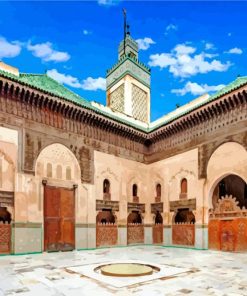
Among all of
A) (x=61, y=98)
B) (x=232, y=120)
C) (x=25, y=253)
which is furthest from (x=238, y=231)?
(x=61, y=98)

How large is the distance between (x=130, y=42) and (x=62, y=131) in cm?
1102

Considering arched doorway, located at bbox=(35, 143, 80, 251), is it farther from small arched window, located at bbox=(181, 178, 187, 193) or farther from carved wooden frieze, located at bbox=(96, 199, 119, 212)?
small arched window, located at bbox=(181, 178, 187, 193)

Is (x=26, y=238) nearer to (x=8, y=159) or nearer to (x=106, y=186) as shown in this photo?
(x=8, y=159)

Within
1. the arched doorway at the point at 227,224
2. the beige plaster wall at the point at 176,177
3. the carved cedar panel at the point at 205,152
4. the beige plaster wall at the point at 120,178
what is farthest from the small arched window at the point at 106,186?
the arched doorway at the point at 227,224

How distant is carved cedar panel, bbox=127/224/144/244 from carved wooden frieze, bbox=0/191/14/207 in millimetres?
5677

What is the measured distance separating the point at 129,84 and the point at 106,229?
367 inches

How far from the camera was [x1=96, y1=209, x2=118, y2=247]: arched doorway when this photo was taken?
1176cm

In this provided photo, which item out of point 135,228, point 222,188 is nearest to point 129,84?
point 222,188

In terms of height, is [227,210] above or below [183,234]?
above

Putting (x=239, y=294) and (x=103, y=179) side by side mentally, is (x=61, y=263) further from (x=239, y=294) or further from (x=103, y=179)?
(x=103, y=179)

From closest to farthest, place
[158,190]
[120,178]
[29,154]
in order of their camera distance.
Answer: [29,154] → [120,178] → [158,190]

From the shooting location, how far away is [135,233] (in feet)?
43.5

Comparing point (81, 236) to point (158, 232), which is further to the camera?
point (158, 232)

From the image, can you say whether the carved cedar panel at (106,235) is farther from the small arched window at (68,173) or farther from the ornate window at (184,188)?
the ornate window at (184,188)
